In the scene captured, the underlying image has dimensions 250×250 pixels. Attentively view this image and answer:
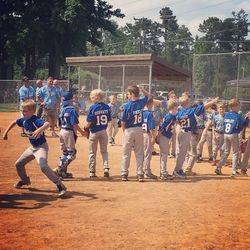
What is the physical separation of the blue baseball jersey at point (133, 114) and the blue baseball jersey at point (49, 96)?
7.83m

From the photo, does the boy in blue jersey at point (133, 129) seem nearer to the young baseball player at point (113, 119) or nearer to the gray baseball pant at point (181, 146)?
the gray baseball pant at point (181, 146)

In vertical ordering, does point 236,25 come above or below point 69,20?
above

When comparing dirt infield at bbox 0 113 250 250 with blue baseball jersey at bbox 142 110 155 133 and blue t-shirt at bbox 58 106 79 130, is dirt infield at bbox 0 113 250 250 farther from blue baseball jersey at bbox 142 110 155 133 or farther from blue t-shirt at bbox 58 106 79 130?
blue baseball jersey at bbox 142 110 155 133

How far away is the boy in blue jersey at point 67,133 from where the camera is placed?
889 cm

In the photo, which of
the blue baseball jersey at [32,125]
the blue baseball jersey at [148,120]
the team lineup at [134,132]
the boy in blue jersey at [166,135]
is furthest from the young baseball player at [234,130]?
the blue baseball jersey at [32,125]

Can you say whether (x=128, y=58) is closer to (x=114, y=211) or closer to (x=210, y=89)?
(x=210, y=89)

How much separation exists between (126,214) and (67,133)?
3.27 m

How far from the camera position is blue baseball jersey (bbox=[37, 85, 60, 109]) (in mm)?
16125

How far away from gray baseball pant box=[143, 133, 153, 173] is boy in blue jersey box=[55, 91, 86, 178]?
5.28ft

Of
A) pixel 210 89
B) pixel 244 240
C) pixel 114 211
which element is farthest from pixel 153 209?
pixel 210 89

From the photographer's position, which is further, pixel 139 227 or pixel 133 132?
pixel 133 132

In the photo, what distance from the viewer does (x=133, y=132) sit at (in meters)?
8.80

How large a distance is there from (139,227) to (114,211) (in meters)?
0.85

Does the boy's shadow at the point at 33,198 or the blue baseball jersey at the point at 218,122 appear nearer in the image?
the boy's shadow at the point at 33,198
